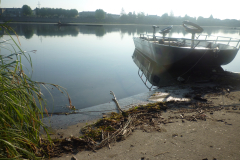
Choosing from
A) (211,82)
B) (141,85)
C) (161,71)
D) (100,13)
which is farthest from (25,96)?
(100,13)

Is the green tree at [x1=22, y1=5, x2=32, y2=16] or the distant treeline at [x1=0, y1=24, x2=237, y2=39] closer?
the distant treeline at [x1=0, y1=24, x2=237, y2=39]

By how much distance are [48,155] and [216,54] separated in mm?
9412

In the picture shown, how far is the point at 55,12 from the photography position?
121 meters

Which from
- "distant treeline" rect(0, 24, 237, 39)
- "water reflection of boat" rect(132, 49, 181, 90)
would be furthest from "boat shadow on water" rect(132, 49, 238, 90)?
"distant treeline" rect(0, 24, 237, 39)

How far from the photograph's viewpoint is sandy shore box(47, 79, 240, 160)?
3051 millimetres

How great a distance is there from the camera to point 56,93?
7242mm

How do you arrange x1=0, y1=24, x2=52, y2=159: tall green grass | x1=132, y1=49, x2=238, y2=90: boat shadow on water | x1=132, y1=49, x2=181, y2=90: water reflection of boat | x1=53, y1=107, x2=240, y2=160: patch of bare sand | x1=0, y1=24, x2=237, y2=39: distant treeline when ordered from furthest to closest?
x1=0, y1=24, x2=237, y2=39: distant treeline, x1=132, y1=49, x2=181, y2=90: water reflection of boat, x1=132, y1=49, x2=238, y2=90: boat shadow on water, x1=53, y1=107, x2=240, y2=160: patch of bare sand, x1=0, y1=24, x2=52, y2=159: tall green grass

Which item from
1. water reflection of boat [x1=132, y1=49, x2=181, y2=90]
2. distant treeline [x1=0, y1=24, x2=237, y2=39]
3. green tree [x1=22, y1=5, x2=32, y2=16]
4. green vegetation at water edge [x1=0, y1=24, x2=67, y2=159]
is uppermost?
green tree [x1=22, y1=5, x2=32, y2=16]

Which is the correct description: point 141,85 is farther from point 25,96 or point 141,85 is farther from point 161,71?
point 25,96

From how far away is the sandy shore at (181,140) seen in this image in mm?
3051

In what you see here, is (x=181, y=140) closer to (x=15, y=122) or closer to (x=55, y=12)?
(x=15, y=122)

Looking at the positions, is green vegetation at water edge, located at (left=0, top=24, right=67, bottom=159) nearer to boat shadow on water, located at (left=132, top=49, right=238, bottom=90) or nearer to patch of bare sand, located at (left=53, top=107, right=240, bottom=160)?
patch of bare sand, located at (left=53, top=107, right=240, bottom=160)

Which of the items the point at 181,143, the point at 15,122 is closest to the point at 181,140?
the point at 181,143

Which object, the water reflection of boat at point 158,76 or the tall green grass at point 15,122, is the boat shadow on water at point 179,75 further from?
the tall green grass at point 15,122
